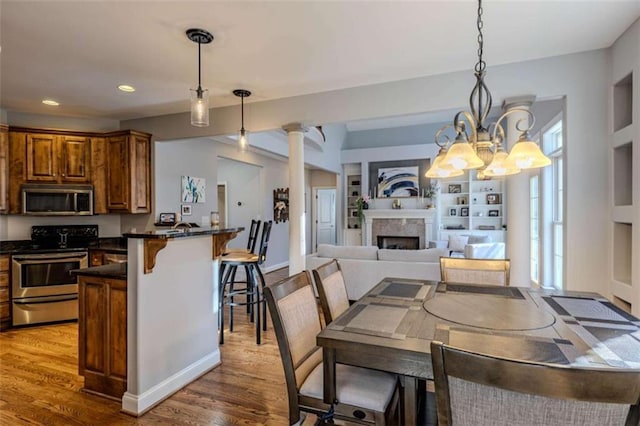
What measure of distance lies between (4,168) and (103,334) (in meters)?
3.04

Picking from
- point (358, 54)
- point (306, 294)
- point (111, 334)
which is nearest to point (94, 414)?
point (111, 334)

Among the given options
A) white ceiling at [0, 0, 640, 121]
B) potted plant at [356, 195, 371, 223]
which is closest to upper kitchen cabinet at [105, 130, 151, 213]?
white ceiling at [0, 0, 640, 121]

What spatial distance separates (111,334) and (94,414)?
49cm

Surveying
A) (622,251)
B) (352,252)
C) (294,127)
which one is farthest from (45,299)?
(622,251)

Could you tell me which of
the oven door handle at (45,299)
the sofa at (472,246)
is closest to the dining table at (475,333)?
the sofa at (472,246)

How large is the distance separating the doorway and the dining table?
26.1 ft

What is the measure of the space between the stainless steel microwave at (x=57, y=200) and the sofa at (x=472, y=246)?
5.02m

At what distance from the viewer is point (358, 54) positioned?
281 cm

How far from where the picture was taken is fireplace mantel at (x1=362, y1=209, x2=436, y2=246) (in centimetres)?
823

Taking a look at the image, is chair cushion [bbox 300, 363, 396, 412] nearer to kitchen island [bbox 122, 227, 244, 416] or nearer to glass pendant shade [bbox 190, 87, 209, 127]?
kitchen island [bbox 122, 227, 244, 416]

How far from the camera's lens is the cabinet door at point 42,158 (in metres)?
4.09

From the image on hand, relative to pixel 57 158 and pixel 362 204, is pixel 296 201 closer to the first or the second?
pixel 57 158

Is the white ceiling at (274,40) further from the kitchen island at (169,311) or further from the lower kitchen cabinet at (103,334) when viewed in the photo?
the lower kitchen cabinet at (103,334)

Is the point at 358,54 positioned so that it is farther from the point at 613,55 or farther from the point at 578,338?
the point at 578,338
